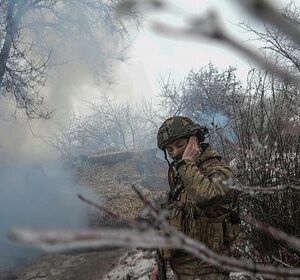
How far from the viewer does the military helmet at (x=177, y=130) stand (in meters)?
2.67

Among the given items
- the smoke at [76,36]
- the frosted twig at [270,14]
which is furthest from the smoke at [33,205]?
the frosted twig at [270,14]

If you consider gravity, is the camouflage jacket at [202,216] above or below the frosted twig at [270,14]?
below

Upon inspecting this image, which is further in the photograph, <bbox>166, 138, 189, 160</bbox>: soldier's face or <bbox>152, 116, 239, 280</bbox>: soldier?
<bbox>166, 138, 189, 160</bbox>: soldier's face

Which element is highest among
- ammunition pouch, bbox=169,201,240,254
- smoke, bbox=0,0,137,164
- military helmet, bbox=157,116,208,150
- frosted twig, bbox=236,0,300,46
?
smoke, bbox=0,0,137,164

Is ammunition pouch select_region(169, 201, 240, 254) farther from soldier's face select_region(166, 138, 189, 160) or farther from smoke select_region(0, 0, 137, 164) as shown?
smoke select_region(0, 0, 137, 164)

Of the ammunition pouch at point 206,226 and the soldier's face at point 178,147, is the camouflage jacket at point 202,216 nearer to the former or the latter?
the ammunition pouch at point 206,226

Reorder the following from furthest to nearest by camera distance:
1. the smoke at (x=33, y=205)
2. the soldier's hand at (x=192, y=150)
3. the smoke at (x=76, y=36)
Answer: the smoke at (x=76, y=36) < the smoke at (x=33, y=205) < the soldier's hand at (x=192, y=150)

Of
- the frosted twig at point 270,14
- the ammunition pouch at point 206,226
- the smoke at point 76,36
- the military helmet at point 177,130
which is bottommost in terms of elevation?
the ammunition pouch at point 206,226

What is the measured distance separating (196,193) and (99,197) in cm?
1120

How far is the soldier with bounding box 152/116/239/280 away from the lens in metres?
2.29

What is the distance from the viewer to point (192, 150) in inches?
103

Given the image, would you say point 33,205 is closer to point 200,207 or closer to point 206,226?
point 206,226

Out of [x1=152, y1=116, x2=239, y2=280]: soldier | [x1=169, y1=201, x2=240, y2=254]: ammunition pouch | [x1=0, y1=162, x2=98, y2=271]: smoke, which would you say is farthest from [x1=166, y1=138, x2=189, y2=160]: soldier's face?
[x1=0, y1=162, x2=98, y2=271]: smoke

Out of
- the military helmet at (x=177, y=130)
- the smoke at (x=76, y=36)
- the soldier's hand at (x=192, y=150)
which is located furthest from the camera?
the smoke at (x=76, y=36)
